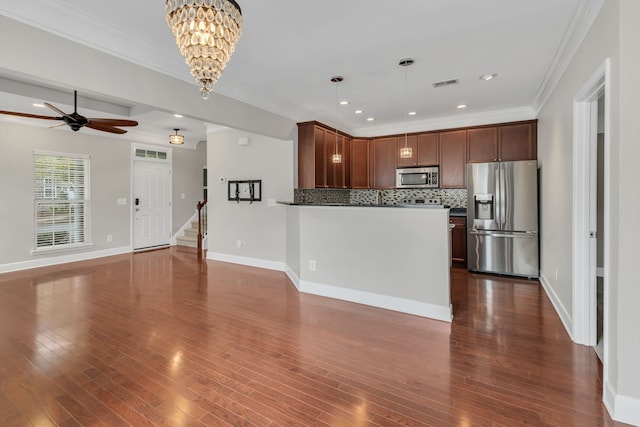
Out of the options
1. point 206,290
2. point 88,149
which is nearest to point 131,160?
point 88,149

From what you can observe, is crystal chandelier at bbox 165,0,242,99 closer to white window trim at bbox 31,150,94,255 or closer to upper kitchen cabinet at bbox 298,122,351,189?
upper kitchen cabinet at bbox 298,122,351,189

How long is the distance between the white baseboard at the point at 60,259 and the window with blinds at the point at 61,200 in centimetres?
22

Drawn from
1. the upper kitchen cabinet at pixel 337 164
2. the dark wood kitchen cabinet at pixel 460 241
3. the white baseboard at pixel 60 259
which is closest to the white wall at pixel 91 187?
the white baseboard at pixel 60 259

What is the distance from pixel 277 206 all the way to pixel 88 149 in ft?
14.3

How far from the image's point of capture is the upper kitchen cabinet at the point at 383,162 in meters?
6.43

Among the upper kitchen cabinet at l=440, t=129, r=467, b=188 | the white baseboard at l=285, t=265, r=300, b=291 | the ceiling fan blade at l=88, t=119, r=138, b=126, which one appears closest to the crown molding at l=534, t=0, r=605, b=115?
the upper kitchen cabinet at l=440, t=129, r=467, b=188

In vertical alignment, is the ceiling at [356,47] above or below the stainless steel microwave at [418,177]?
above

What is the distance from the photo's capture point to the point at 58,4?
7.88ft

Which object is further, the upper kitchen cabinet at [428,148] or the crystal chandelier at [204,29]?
the upper kitchen cabinet at [428,148]

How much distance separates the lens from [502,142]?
542cm

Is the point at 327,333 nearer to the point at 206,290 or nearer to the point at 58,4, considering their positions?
the point at 206,290

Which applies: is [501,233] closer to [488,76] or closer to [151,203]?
[488,76]

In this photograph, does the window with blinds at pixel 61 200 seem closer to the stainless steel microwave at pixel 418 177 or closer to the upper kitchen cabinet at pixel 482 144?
the stainless steel microwave at pixel 418 177

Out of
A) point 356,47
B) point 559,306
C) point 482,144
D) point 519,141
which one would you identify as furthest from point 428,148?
point 559,306
